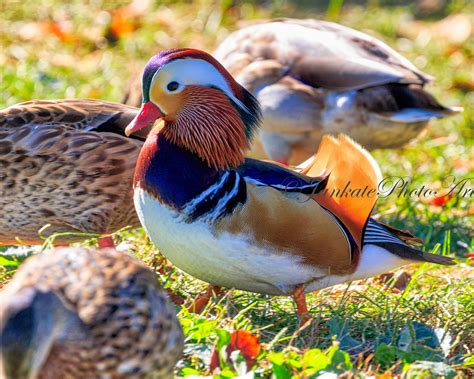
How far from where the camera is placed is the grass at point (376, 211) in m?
3.46

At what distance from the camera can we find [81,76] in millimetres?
6898

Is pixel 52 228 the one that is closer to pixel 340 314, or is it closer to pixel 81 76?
pixel 340 314

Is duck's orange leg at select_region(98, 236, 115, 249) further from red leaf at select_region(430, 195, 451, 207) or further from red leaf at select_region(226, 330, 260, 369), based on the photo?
red leaf at select_region(430, 195, 451, 207)

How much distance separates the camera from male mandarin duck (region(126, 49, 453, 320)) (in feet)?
12.2

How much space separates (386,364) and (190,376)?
0.73 metres

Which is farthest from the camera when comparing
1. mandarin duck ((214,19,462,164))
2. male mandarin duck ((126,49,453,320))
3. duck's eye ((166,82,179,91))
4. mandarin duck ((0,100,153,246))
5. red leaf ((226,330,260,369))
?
mandarin duck ((214,19,462,164))

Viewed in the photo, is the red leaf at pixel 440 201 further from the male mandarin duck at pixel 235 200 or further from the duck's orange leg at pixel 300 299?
the duck's orange leg at pixel 300 299

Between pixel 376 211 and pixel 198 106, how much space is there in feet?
6.29

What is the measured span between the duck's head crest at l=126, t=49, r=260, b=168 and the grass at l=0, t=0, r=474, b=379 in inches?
23.7

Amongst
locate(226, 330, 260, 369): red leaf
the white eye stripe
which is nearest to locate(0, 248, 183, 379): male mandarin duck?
locate(226, 330, 260, 369): red leaf

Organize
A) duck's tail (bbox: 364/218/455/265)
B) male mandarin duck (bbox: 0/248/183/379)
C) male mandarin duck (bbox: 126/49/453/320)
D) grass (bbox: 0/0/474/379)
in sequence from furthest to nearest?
1. duck's tail (bbox: 364/218/455/265)
2. male mandarin duck (bbox: 126/49/453/320)
3. grass (bbox: 0/0/474/379)
4. male mandarin duck (bbox: 0/248/183/379)

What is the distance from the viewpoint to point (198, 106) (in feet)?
12.9

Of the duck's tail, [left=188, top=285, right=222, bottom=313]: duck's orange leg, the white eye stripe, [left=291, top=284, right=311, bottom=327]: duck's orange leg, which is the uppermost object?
the white eye stripe

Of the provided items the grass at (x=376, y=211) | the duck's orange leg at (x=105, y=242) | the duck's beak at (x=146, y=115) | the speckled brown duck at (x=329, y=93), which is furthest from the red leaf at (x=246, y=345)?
the speckled brown duck at (x=329, y=93)
